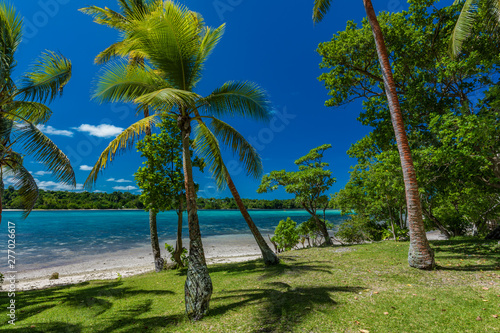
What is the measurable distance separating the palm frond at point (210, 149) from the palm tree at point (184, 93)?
0.11 ft

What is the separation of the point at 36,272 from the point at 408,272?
21.1 meters

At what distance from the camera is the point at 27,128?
689 cm

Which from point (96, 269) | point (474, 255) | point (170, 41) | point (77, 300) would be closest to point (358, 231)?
point (474, 255)

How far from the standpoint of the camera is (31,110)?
296 inches

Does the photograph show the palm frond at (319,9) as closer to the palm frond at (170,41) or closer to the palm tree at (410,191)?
the palm tree at (410,191)

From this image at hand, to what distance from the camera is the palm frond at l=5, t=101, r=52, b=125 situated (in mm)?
6926

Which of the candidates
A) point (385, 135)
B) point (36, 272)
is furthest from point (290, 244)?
point (36, 272)

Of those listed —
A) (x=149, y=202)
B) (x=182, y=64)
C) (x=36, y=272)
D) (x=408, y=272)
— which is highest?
(x=182, y=64)

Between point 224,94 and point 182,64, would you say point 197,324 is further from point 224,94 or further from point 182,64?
point 182,64

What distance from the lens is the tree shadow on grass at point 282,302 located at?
404cm

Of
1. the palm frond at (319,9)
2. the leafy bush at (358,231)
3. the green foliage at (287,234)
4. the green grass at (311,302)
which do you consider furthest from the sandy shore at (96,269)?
the palm frond at (319,9)

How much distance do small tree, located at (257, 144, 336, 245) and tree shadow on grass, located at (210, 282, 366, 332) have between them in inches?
335

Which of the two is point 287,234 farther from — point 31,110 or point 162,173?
point 31,110

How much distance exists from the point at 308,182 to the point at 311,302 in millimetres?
10221
